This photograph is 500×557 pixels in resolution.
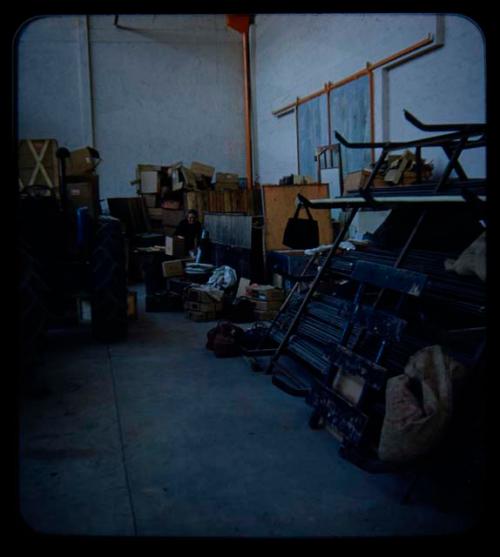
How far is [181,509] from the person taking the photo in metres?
2.84

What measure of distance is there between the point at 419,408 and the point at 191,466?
1.18 meters

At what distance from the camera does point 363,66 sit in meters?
9.23

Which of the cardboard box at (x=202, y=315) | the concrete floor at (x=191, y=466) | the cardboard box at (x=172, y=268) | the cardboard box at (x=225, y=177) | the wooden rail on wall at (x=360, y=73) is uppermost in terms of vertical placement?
the wooden rail on wall at (x=360, y=73)

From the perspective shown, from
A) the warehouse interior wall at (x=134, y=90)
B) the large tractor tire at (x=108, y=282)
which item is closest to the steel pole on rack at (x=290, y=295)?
the large tractor tire at (x=108, y=282)

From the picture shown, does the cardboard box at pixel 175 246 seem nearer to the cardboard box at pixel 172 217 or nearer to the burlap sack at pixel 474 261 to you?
the cardboard box at pixel 172 217

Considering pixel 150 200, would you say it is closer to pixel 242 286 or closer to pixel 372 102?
pixel 372 102

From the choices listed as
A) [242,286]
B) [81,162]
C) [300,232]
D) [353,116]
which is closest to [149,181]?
[81,162]

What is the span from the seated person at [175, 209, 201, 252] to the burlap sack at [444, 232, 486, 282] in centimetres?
708

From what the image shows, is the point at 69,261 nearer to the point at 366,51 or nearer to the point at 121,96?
the point at 366,51

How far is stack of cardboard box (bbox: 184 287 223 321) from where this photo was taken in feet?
23.7

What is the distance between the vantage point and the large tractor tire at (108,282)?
19.3 feet

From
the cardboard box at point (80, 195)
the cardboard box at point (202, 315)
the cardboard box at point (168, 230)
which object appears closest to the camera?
the cardboard box at point (80, 195)

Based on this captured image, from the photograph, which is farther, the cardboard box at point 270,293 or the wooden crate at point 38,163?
the wooden crate at point 38,163

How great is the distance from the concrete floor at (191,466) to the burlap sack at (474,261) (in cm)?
107
